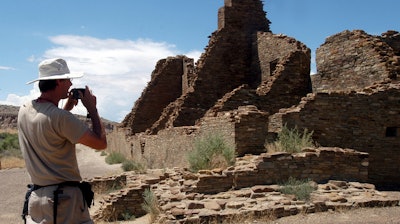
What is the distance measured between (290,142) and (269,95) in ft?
16.1

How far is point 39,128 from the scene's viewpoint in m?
3.39

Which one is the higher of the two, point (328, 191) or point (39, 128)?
point (39, 128)

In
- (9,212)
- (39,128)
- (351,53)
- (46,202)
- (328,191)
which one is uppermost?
(351,53)

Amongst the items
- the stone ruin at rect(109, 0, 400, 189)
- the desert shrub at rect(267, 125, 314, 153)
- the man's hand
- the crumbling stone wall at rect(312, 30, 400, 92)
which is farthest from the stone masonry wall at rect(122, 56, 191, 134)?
the man's hand

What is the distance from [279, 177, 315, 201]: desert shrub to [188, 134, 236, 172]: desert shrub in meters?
1.39

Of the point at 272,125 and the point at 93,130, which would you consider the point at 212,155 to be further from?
the point at 93,130

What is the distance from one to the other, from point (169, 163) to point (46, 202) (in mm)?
12250

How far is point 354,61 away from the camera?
14.1 m

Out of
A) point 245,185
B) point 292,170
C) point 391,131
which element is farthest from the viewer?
point 391,131

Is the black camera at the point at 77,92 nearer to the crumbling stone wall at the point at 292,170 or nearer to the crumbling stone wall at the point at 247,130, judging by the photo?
the crumbling stone wall at the point at 292,170

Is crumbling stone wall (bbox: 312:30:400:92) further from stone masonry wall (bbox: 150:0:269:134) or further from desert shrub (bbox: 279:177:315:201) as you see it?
desert shrub (bbox: 279:177:315:201)

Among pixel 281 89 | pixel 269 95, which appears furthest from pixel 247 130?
pixel 281 89

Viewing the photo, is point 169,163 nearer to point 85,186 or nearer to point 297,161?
point 297,161

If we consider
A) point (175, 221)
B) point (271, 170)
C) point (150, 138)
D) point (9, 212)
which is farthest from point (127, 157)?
point (175, 221)
